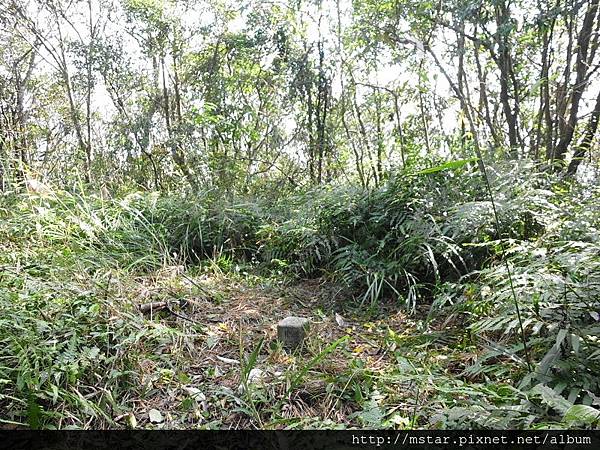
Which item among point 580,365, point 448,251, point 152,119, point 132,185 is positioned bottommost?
point 580,365

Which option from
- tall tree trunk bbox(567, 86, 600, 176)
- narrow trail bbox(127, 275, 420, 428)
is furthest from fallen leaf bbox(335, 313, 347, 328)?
tall tree trunk bbox(567, 86, 600, 176)

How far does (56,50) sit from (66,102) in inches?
62.0

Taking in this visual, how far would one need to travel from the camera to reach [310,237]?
2.90 meters

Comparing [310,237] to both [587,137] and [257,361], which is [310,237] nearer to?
[257,361]

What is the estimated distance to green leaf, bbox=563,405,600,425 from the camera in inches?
38.5

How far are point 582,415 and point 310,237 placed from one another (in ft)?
6.68

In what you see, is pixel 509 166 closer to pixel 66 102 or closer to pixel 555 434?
pixel 555 434

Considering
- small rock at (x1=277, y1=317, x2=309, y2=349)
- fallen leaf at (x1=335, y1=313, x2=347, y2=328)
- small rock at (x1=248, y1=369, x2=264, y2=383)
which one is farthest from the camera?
fallen leaf at (x1=335, y1=313, x2=347, y2=328)

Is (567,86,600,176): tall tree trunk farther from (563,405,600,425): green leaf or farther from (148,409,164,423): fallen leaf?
(148,409,164,423): fallen leaf

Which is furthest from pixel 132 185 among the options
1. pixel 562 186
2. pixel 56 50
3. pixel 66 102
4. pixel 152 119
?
pixel 562 186

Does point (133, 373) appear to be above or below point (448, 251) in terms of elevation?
below

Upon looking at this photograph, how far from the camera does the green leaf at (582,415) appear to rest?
3.21 ft

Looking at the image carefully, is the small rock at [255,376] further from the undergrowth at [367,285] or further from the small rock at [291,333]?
the small rock at [291,333]

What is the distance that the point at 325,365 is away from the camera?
65.6 inches
